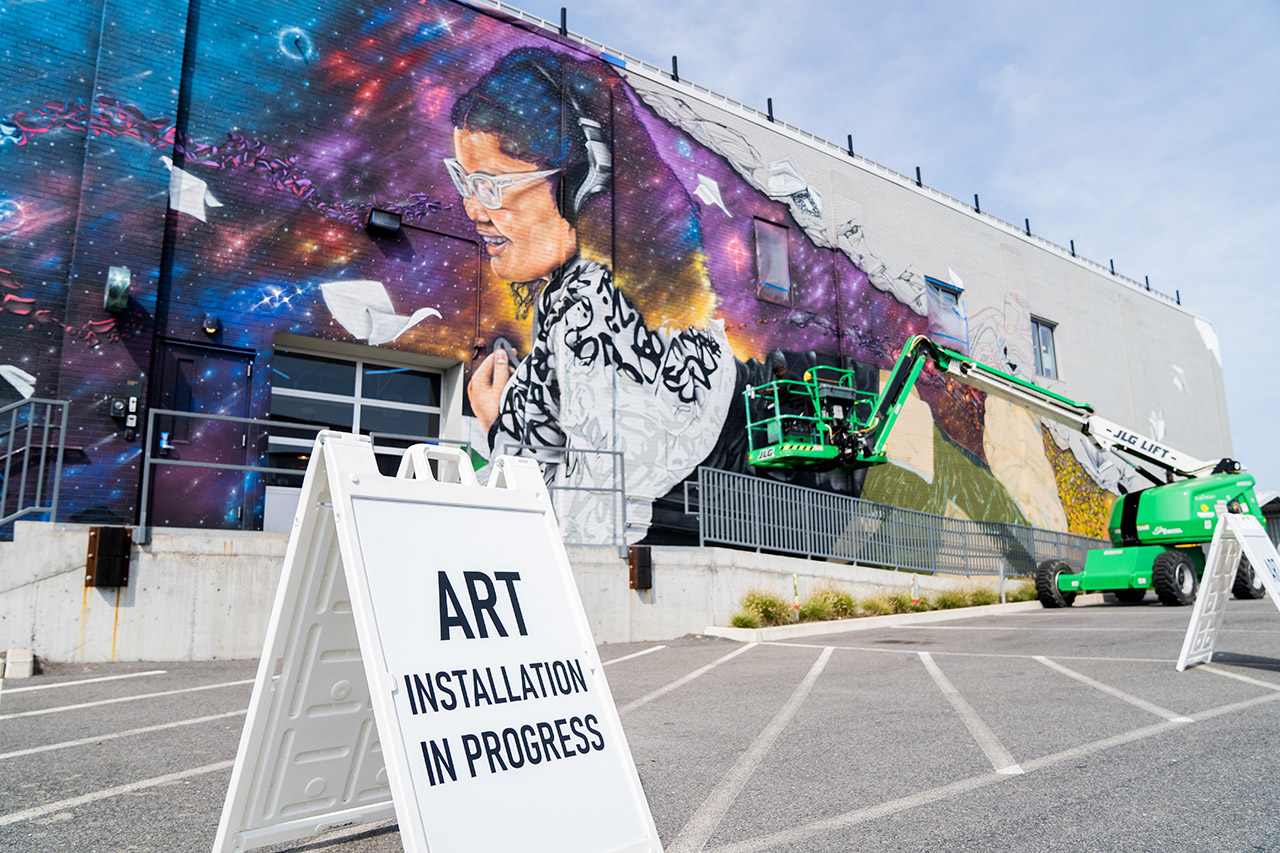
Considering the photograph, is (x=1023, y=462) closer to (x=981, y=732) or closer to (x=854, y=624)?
(x=854, y=624)

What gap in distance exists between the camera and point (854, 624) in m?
13.1

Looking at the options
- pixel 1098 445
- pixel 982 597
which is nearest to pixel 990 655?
pixel 982 597

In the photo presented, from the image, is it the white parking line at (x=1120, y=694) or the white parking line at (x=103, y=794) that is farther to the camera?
the white parking line at (x=1120, y=694)

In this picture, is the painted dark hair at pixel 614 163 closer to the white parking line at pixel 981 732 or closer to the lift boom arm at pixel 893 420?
the lift boom arm at pixel 893 420

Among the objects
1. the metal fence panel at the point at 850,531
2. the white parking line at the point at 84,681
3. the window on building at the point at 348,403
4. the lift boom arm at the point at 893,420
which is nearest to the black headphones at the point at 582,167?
the window on building at the point at 348,403

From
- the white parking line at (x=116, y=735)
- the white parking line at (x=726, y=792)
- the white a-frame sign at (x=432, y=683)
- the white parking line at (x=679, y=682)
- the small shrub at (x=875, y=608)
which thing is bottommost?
the white parking line at (x=726, y=792)

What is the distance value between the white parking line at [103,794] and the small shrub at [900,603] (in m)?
12.3

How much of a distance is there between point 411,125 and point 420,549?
1293 centimetres

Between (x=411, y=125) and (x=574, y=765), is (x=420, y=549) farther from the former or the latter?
(x=411, y=125)

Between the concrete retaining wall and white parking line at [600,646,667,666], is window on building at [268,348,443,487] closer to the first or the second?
the concrete retaining wall

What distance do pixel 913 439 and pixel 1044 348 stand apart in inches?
359

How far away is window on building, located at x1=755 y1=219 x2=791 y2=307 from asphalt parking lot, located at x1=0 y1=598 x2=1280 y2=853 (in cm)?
1189

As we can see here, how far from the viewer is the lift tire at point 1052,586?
53.9ft

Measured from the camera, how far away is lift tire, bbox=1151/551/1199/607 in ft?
47.8
